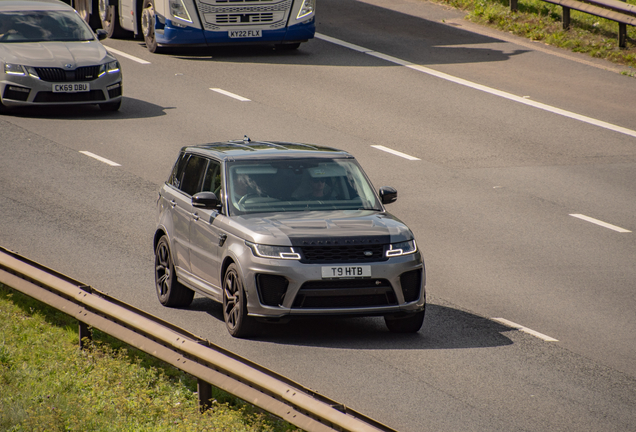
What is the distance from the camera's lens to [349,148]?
17.1 m

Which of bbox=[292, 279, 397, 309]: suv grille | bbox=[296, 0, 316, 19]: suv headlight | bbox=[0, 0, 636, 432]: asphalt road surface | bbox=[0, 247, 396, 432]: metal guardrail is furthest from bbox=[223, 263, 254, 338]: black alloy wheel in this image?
bbox=[296, 0, 316, 19]: suv headlight

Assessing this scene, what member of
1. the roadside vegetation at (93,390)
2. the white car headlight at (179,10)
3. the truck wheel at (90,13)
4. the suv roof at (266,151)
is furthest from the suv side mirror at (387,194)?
the truck wheel at (90,13)

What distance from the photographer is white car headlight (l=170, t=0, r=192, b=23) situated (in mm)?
22656

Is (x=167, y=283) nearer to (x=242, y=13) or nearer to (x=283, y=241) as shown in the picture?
(x=283, y=241)

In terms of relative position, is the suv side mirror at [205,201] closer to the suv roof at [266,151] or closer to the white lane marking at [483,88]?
the suv roof at [266,151]

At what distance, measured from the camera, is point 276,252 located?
8.75m

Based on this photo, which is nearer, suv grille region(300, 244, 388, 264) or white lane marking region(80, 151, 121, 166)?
suv grille region(300, 244, 388, 264)

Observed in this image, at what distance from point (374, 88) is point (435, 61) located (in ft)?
9.46

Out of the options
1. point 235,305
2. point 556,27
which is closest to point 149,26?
point 556,27

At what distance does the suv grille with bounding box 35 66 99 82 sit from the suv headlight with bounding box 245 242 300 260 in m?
11.2

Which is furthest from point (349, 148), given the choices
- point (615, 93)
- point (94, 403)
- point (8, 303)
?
point (94, 403)

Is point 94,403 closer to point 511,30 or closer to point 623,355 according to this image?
point 623,355

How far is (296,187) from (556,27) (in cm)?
1656

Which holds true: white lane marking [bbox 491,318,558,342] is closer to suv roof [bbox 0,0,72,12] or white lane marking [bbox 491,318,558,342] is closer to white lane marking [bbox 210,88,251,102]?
white lane marking [bbox 210,88,251,102]
